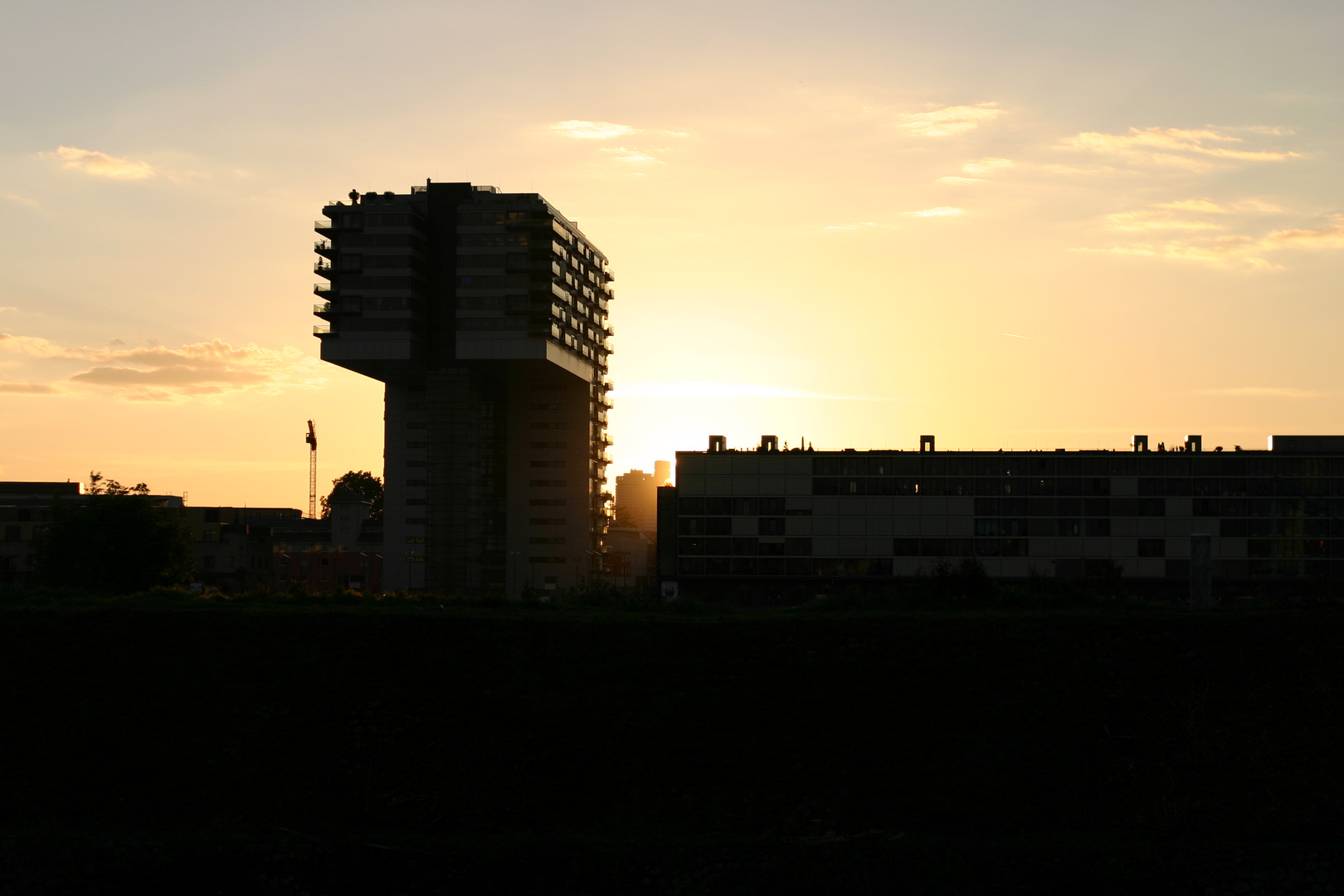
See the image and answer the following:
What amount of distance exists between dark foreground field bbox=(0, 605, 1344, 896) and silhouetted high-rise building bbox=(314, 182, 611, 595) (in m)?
116

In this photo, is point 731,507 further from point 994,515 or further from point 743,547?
point 994,515

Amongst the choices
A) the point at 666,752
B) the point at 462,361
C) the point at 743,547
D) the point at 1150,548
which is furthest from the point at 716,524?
the point at 666,752

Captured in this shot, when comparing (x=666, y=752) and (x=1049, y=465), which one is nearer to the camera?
(x=666, y=752)

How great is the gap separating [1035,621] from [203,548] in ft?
467

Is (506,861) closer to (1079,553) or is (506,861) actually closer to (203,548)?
(1079,553)

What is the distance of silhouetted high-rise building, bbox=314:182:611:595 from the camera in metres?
150

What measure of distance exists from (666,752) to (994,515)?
103297 millimetres

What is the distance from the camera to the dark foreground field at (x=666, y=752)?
2698cm

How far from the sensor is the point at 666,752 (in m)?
30.7

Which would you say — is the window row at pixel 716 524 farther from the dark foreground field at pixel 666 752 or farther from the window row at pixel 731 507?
the dark foreground field at pixel 666 752

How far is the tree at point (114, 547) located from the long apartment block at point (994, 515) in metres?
58.3

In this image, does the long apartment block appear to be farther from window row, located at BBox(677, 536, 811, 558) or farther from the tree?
the tree

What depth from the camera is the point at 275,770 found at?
2981 centimetres

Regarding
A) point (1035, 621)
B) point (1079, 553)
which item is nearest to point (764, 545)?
point (1079, 553)
